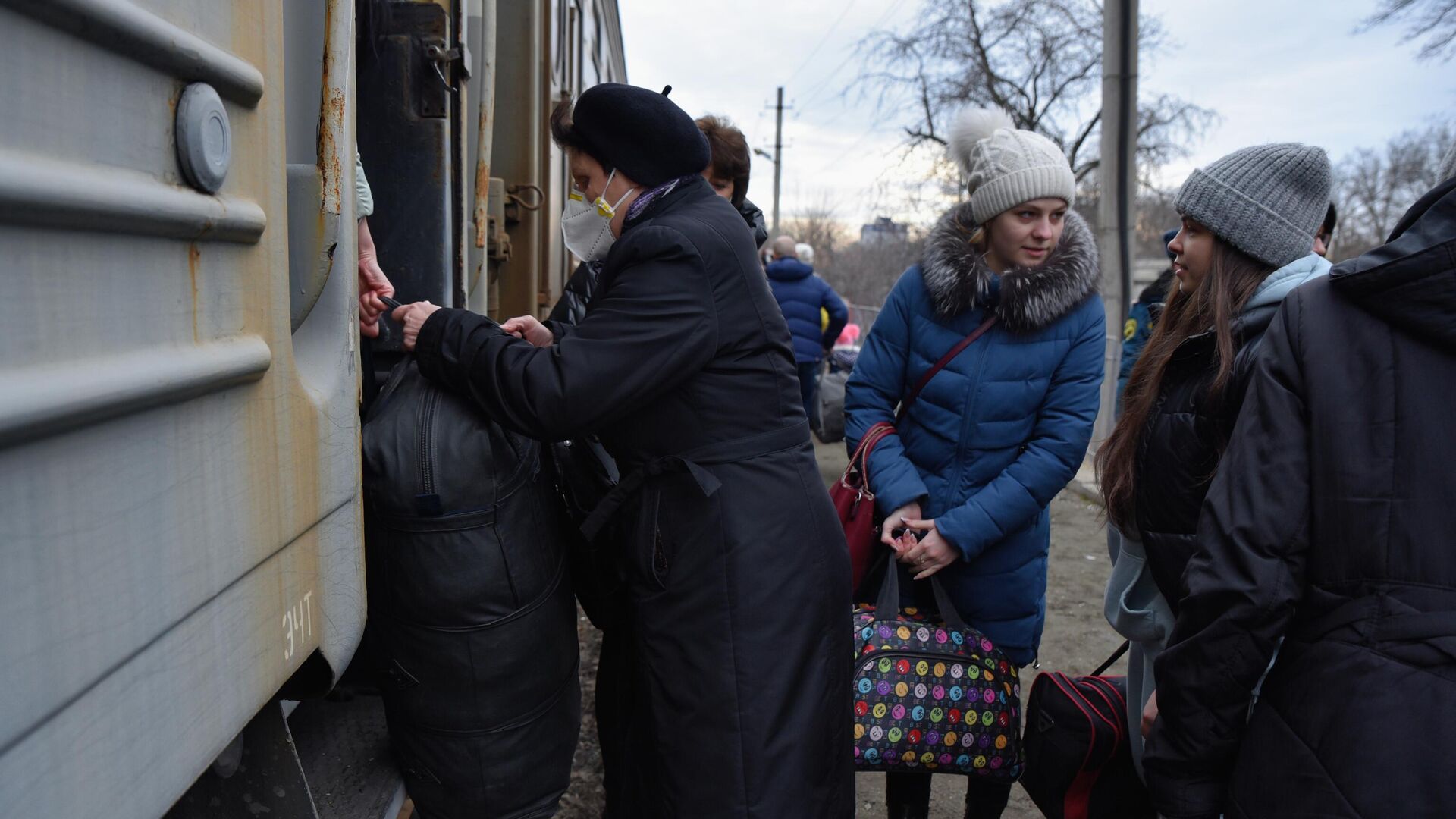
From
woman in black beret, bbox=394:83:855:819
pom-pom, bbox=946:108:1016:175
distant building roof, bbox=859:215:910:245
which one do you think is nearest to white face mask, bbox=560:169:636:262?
woman in black beret, bbox=394:83:855:819

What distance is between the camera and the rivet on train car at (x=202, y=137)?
3.11 feet

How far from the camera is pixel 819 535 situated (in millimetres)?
1899

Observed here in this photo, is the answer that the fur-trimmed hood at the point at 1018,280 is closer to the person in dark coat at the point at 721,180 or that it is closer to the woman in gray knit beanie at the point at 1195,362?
the woman in gray knit beanie at the point at 1195,362

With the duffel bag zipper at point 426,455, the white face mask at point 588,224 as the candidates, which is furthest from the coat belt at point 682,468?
the white face mask at point 588,224

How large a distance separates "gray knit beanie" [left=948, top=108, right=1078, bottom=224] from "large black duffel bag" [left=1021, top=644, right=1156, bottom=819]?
1165 millimetres

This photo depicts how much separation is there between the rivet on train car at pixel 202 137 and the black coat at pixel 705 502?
2.25 ft

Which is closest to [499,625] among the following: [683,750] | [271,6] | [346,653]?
[346,653]

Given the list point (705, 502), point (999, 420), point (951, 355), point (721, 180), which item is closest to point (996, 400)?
point (999, 420)

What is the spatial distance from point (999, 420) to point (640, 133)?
113 cm

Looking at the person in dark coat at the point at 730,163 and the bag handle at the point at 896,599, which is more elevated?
the person in dark coat at the point at 730,163

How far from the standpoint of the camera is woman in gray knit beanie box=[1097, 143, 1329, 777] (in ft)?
5.71

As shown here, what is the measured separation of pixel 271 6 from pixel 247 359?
0.41 metres

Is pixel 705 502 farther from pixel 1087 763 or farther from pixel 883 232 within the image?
pixel 883 232

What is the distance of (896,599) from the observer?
240 centimetres
